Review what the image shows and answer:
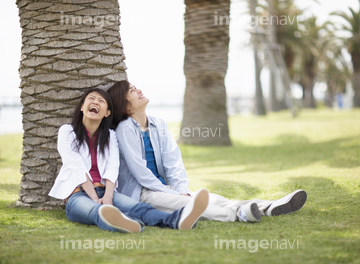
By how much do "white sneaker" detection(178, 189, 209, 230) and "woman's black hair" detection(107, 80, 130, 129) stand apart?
139 centimetres

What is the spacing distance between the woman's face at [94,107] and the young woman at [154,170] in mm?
234

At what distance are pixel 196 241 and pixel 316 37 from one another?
3467cm

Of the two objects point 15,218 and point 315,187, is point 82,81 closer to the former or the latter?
point 15,218

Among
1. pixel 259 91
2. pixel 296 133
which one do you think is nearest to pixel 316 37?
pixel 259 91

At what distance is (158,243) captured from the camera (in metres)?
3.09

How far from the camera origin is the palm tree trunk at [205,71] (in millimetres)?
10625

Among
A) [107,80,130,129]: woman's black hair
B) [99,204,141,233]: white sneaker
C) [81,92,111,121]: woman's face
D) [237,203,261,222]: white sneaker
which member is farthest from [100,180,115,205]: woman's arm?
[237,203,261,222]: white sneaker

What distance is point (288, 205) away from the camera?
13.4ft

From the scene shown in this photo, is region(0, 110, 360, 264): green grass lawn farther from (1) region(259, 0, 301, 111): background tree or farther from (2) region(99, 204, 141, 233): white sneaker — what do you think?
(1) region(259, 0, 301, 111): background tree

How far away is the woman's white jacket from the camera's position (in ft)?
12.9

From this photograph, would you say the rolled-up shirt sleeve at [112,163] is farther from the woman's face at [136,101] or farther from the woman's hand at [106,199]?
the woman's face at [136,101]

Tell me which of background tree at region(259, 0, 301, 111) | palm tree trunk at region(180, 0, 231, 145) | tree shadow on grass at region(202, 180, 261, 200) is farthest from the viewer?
background tree at region(259, 0, 301, 111)

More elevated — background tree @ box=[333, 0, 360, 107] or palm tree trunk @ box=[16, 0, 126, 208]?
background tree @ box=[333, 0, 360, 107]

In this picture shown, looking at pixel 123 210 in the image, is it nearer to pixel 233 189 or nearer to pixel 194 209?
pixel 194 209
